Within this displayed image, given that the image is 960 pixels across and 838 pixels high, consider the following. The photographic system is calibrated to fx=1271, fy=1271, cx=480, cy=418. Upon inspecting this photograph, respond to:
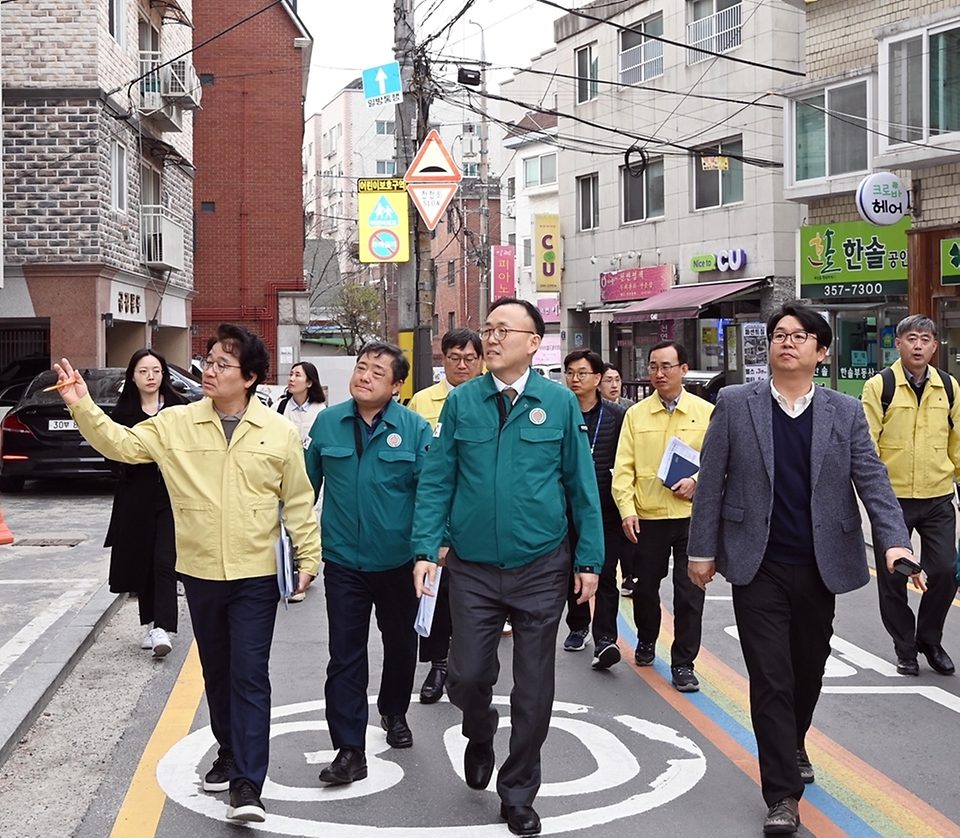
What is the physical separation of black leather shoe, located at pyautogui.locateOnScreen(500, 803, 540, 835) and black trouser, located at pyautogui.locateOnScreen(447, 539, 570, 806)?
0.29 feet

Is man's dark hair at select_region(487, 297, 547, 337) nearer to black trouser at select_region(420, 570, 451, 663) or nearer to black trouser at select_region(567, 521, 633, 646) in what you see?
black trouser at select_region(420, 570, 451, 663)

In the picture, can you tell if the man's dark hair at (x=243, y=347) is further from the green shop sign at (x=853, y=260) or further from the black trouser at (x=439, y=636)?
the green shop sign at (x=853, y=260)

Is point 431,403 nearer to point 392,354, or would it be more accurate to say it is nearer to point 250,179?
point 392,354

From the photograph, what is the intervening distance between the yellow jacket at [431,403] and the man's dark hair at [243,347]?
2517mm

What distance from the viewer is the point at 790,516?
4.87m

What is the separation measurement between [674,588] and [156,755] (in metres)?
2.78

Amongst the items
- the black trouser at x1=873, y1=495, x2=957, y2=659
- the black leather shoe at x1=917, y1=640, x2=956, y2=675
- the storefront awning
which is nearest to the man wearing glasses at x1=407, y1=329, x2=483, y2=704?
the black trouser at x1=873, y1=495, x2=957, y2=659

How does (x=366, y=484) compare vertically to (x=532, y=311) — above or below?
below

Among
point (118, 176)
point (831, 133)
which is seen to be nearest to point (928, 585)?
point (831, 133)

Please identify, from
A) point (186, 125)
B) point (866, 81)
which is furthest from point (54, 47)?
point (866, 81)

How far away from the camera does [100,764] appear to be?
5.58 meters

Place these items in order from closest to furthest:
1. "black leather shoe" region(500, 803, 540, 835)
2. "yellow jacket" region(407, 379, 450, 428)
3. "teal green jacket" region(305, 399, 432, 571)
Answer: "black leather shoe" region(500, 803, 540, 835)
"teal green jacket" region(305, 399, 432, 571)
"yellow jacket" region(407, 379, 450, 428)

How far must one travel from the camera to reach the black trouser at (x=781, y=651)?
15.6 ft

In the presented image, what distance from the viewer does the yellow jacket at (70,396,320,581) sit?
194 inches
